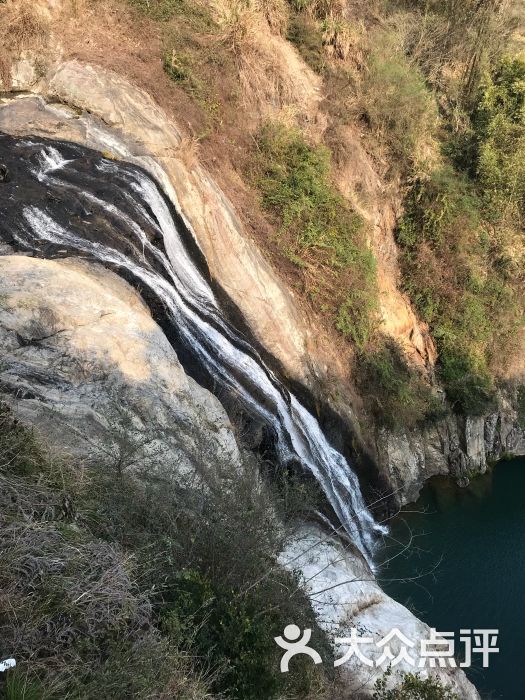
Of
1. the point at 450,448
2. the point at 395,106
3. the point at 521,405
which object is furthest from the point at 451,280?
the point at 395,106

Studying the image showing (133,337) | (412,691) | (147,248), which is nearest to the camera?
(412,691)

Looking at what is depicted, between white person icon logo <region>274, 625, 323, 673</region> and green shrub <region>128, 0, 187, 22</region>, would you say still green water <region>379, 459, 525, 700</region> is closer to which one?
white person icon logo <region>274, 625, 323, 673</region>

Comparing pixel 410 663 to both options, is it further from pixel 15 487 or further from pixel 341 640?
pixel 15 487

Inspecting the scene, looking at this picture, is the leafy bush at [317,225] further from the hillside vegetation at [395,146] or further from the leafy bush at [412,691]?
the leafy bush at [412,691]

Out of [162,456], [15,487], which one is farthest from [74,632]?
[162,456]

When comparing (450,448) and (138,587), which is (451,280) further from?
(138,587)

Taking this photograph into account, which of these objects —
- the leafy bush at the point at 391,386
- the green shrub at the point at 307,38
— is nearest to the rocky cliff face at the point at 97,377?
the leafy bush at the point at 391,386

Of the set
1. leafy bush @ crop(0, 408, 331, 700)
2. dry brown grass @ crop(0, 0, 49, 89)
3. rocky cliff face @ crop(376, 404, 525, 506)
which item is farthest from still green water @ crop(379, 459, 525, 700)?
dry brown grass @ crop(0, 0, 49, 89)
